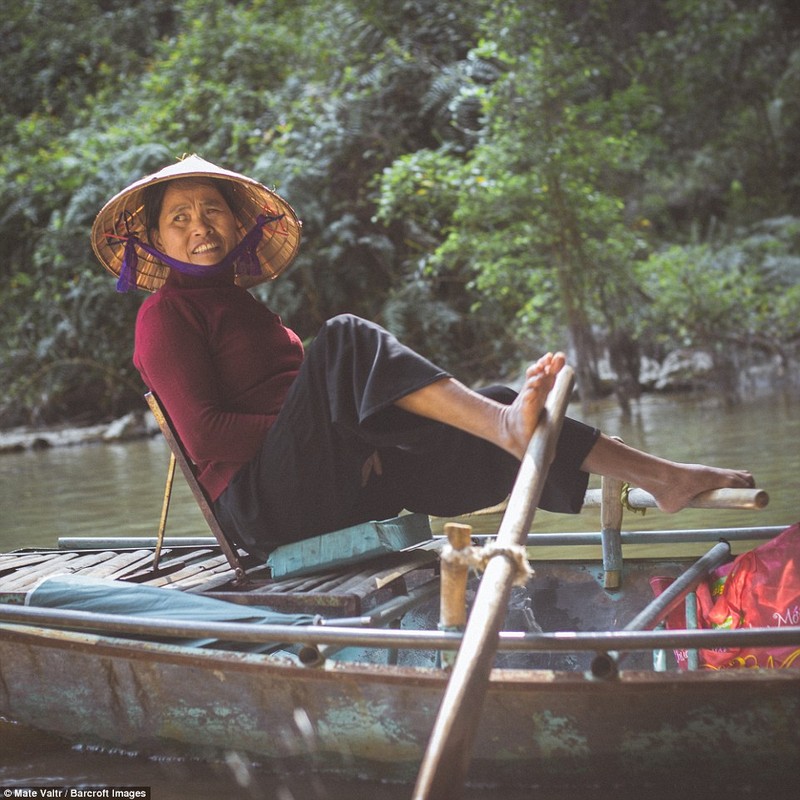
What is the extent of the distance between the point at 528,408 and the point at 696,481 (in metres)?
0.44

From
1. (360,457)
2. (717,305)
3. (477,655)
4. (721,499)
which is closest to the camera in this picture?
(477,655)

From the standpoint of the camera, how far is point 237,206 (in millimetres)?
2791

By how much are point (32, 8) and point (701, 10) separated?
9516 millimetres

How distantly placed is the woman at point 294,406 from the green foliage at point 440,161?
593 centimetres

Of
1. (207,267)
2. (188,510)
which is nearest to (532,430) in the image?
(207,267)

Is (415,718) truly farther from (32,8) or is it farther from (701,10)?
(32,8)

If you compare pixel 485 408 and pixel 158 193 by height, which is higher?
pixel 158 193

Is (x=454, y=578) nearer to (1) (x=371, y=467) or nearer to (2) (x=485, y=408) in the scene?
(2) (x=485, y=408)

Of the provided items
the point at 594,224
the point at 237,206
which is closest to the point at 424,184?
the point at 594,224

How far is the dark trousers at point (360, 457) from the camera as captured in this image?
212 cm

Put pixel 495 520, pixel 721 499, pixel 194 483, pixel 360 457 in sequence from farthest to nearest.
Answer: pixel 495 520, pixel 194 483, pixel 360 457, pixel 721 499

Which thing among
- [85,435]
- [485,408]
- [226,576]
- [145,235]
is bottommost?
[85,435]

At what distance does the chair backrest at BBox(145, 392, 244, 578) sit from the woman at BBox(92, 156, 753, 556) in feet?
0.10

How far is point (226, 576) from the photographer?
8.11 feet
